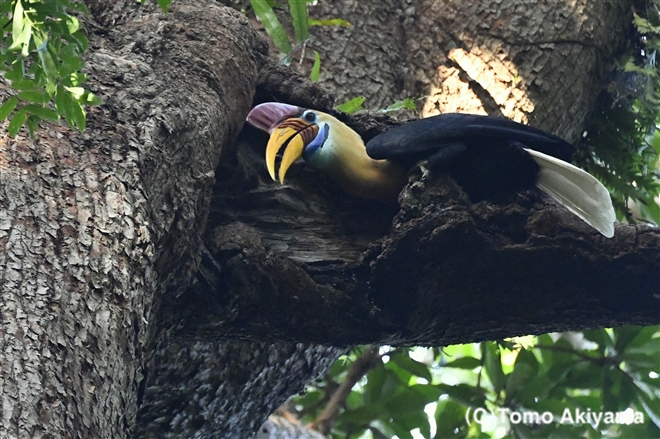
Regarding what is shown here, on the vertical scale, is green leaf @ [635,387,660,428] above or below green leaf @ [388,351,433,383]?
above

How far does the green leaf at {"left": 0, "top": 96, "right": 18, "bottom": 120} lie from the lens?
1.52 m

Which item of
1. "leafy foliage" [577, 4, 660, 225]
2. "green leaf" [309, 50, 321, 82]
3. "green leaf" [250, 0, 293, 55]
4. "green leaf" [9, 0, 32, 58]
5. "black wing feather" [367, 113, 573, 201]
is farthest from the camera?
"leafy foliage" [577, 4, 660, 225]

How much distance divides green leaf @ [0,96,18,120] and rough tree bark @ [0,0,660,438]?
0.31ft

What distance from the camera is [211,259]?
2102 millimetres

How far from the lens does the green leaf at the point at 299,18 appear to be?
295 centimetres

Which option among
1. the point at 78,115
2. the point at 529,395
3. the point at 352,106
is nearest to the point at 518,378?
the point at 529,395

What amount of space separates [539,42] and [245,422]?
1.99 meters

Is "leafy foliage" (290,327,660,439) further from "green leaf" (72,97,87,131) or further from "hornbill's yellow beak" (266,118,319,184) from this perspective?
"green leaf" (72,97,87,131)

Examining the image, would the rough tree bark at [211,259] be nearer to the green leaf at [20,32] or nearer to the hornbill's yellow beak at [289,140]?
the hornbill's yellow beak at [289,140]

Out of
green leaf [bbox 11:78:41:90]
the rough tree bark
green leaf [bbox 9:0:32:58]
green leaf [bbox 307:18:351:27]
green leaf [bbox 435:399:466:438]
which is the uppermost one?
green leaf [bbox 307:18:351:27]

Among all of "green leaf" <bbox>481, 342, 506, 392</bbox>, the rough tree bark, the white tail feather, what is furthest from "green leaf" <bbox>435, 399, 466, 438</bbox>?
the white tail feather

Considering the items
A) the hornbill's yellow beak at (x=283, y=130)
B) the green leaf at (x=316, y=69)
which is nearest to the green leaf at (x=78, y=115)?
the hornbill's yellow beak at (x=283, y=130)

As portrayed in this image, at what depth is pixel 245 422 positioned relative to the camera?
2.90 m

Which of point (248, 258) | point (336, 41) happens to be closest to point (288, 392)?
point (248, 258)
